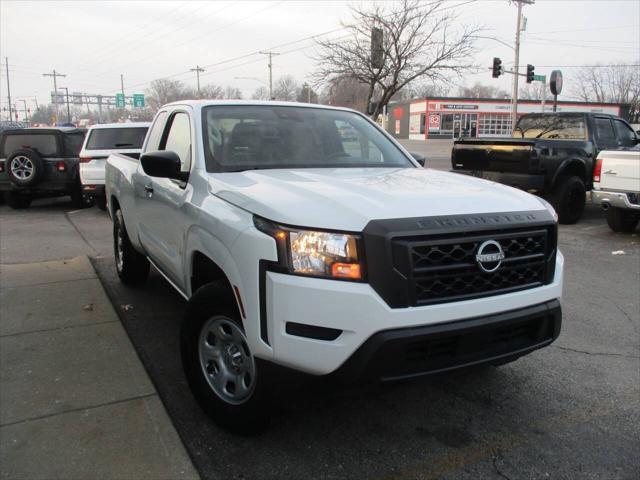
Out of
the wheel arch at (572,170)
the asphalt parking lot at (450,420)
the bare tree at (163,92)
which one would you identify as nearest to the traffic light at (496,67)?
the wheel arch at (572,170)

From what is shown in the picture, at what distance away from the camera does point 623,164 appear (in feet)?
26.4

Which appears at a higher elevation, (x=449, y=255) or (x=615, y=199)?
(x=449, y=255)

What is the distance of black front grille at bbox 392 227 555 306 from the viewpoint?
238 centimetres

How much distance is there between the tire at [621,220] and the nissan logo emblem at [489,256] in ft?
24.4

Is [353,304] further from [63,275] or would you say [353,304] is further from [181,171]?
[63,275]

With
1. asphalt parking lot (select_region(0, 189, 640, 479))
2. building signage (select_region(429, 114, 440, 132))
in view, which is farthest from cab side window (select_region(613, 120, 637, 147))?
building signage (select_region(429, 114, 440, 132))

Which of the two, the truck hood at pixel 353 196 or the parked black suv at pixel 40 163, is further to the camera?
the parked black suv at pixel 40 163

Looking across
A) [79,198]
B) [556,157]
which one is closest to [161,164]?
[556,157]

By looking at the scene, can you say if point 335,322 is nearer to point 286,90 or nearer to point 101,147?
point 101,147

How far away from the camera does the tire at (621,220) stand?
8.93 metres

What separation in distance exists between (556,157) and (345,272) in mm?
8274

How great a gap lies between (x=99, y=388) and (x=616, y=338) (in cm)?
399

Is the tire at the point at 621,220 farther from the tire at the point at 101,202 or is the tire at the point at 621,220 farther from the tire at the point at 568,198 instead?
the tire at the point at 101,202

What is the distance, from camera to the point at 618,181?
8.16 meters
